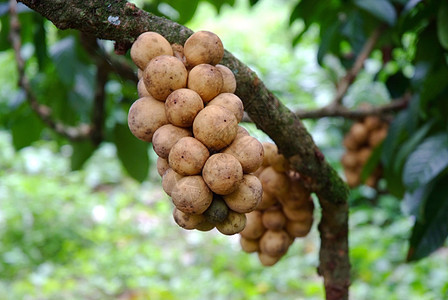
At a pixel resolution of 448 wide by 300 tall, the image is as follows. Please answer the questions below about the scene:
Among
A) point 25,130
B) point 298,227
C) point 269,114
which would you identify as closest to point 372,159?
point 298,227

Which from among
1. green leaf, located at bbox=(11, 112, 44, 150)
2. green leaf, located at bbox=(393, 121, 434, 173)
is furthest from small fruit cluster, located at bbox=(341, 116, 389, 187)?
green leaf, located at bbox=(11, 112, 44, 150)

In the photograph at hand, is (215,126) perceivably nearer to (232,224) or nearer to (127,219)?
(232,224)

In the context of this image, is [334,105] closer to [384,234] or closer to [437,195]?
[437,195]

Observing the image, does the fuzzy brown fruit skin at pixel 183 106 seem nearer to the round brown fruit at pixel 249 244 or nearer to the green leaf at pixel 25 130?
the round brown fruit at pixel 249 244

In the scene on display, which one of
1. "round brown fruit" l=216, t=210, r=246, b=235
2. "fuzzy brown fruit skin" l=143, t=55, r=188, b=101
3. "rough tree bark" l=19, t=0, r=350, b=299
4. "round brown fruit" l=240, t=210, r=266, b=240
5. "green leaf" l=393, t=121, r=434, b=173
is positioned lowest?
"round brown fruit" l=216, t=210, r=246, b=235

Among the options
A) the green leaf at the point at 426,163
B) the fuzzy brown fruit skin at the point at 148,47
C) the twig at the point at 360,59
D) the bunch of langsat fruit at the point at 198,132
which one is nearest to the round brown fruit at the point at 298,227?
the green leaf at the point at 426,163

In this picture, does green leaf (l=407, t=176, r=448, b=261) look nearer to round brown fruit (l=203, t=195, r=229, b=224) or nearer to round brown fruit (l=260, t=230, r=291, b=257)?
round brown fruit (l=260, t=230, r=291, b=257)
